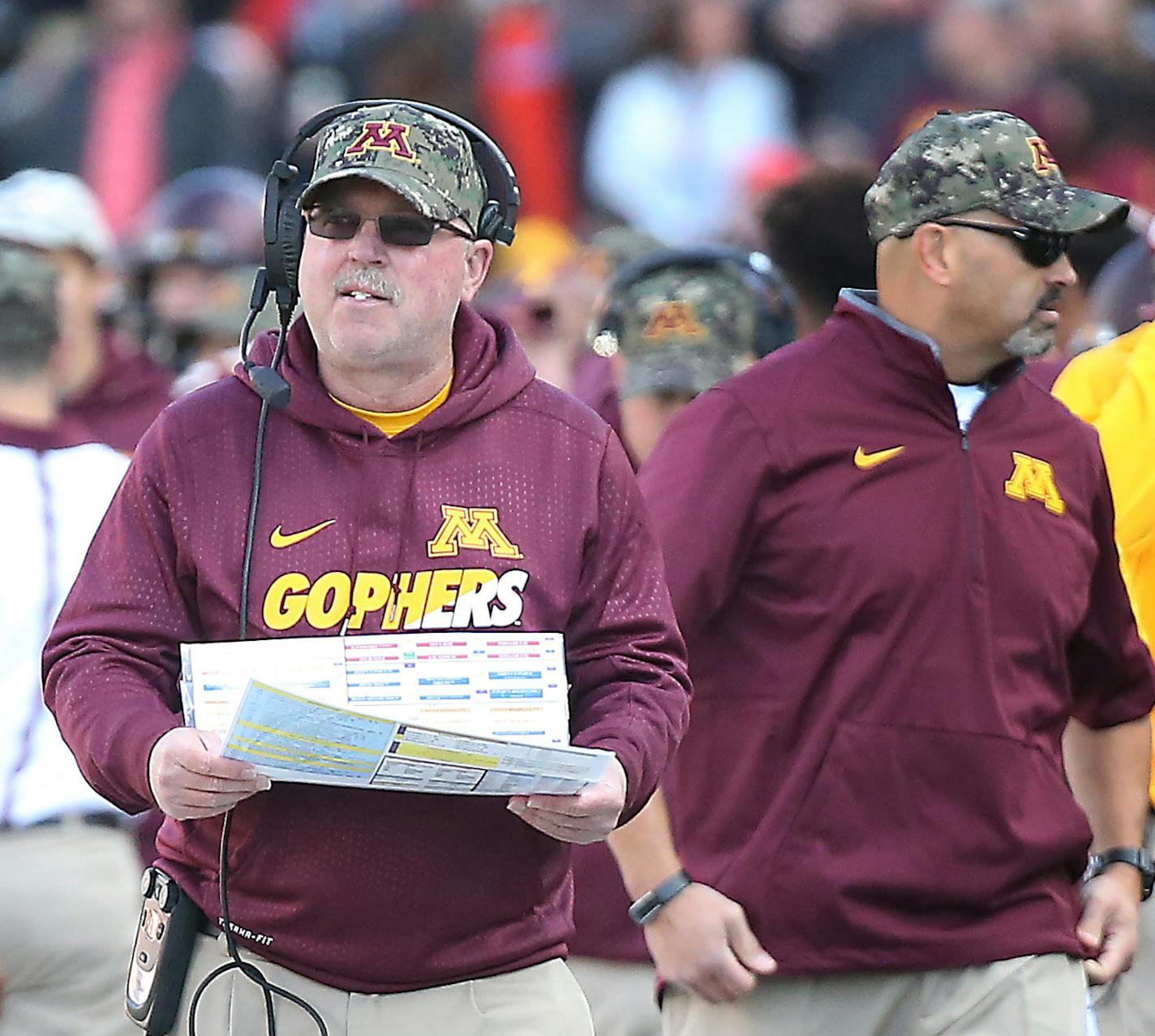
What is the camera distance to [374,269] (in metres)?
3.61

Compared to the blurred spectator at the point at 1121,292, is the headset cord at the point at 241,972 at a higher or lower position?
lower

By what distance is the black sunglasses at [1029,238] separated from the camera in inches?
172

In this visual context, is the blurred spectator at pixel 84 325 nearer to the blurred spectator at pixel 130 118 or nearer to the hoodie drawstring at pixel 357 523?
the hoodie drawstring at pixel 357 523

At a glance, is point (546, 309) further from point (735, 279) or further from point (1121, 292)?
point (735, 279)

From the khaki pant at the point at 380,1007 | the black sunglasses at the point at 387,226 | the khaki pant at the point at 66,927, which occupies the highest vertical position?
the black sunglasses at the point at 387,226

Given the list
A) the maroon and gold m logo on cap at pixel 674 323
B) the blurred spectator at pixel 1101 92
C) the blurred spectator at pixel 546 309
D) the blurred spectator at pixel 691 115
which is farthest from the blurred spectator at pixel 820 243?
the blurred spectator at pixel 691 115

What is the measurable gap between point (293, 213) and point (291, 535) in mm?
534

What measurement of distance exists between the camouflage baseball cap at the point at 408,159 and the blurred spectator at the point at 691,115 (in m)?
9.46

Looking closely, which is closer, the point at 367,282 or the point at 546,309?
→ the point at 367,282

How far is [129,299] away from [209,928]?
20.3 feet

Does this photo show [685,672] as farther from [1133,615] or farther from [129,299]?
[129,299]

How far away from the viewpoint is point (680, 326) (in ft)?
19.4

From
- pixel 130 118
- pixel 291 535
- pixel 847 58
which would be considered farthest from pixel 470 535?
pixel 130 118

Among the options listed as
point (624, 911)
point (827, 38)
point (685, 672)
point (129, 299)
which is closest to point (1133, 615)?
point (685, 672)
